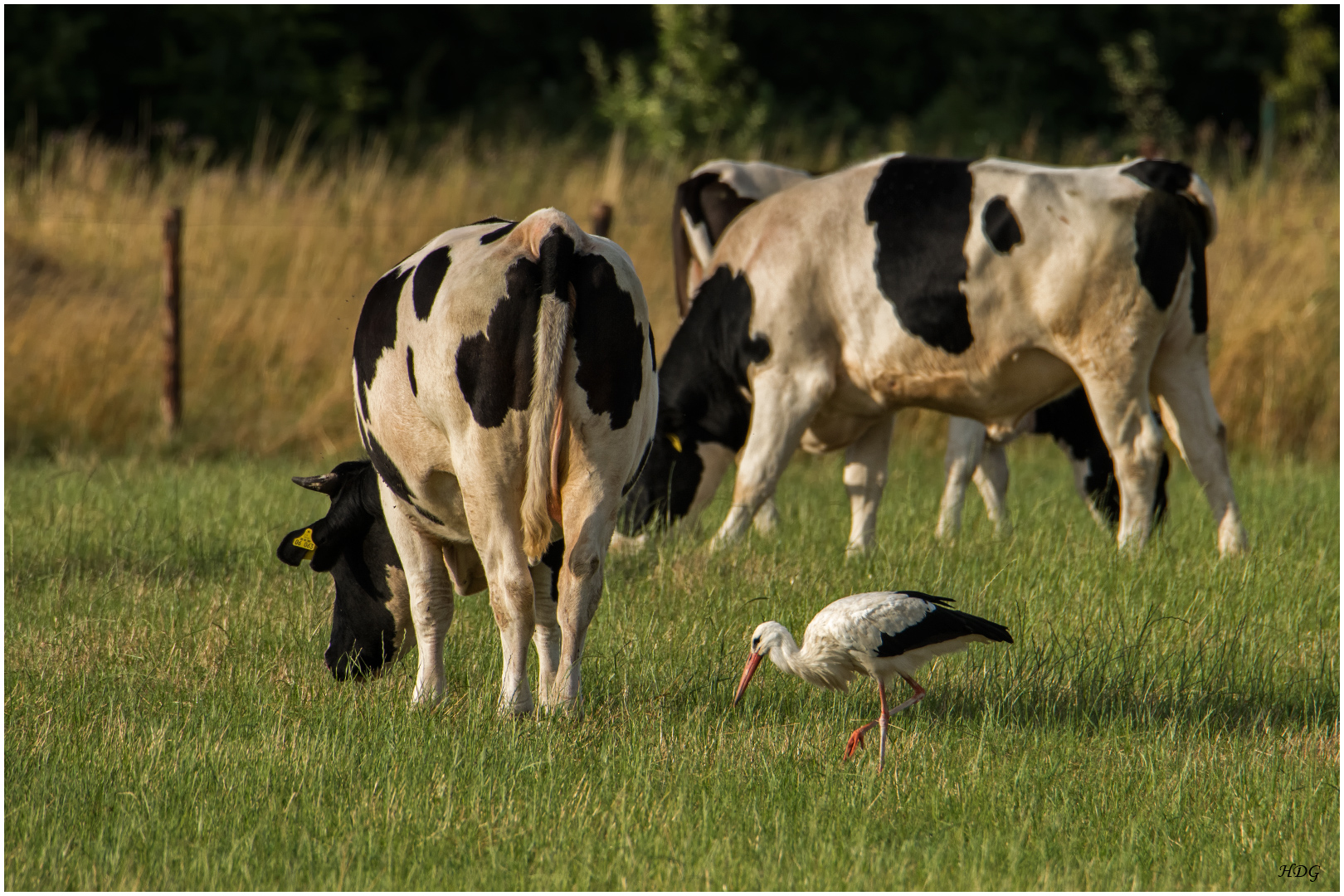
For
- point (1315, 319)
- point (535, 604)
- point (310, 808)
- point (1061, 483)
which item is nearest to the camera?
point (310, 808)

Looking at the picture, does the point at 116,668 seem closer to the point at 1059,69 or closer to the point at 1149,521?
the point at 1149,521

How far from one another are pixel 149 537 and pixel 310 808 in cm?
370

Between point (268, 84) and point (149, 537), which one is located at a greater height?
point (268, 84)

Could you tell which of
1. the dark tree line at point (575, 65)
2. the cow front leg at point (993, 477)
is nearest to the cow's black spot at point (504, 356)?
the cow front leg at point (993, 477)

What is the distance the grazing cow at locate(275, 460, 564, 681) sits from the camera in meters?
4.80

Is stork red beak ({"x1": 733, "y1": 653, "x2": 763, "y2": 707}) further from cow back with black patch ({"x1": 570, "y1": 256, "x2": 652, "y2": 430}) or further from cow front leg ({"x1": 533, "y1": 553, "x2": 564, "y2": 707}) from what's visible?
cow back with black patch ({"x1": 570, "y1": 256, "x2": 652, "y2": 430})

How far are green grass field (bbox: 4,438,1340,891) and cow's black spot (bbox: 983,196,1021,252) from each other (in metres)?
1.46

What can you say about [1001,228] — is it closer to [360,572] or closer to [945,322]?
[945,322]

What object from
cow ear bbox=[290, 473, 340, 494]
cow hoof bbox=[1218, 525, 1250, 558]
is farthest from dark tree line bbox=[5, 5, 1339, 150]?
cow ear bbox=[290, 473, 340, 494]

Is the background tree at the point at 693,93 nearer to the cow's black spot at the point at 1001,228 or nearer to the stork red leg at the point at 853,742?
the cow's black spot at the point at 1001,228

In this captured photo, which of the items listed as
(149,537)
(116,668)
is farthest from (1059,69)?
(116,668)

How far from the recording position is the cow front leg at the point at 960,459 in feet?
26.6

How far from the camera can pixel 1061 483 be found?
995 cm

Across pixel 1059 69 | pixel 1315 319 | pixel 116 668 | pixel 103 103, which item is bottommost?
pixel 116 668
